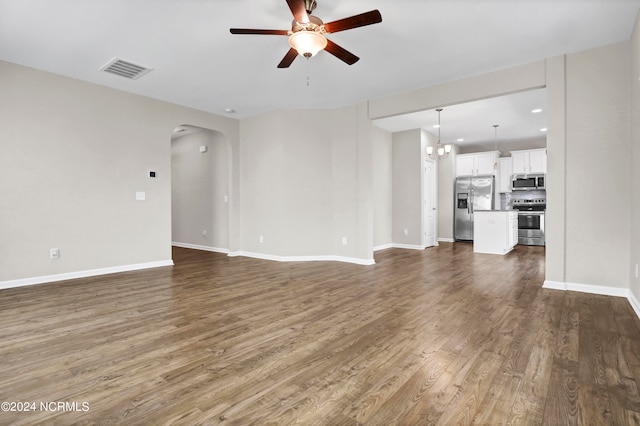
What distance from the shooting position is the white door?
8.01m

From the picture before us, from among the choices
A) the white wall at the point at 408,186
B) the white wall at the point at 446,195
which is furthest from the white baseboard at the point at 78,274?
the white wall at the point at 446,195

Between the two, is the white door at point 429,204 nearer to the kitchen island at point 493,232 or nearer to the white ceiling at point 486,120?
the white ceiling at point 486,120

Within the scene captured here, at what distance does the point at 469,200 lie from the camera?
8922mm

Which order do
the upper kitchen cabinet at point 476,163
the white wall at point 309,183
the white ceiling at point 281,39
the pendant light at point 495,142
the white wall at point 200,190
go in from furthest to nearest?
the upper kitchen cabinet at point 476,163 < the pendant light at point 495,142 < the white wall at point 200,190 < the white wall at point 309,183 < the white ceiling at point 281,39

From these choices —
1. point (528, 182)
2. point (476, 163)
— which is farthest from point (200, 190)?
point (528, 182)

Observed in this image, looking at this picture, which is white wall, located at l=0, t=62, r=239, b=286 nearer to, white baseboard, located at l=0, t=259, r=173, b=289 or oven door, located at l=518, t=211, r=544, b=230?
white baseboard, located at l=0, t=259, r=173, b=289

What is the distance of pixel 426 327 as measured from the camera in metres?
2.66

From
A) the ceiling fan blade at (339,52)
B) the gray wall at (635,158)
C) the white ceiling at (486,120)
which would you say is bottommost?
the gray wall at (635,158)

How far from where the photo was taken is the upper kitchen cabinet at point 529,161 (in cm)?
844

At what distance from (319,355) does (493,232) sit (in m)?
6.08

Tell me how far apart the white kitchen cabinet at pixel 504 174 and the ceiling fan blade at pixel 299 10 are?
8.17 metres

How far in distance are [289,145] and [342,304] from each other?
11.7 ft

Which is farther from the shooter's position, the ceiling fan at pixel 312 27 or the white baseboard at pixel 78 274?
the white baseboard at pixel 78 274

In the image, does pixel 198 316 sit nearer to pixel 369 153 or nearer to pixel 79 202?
pixel 79 202
